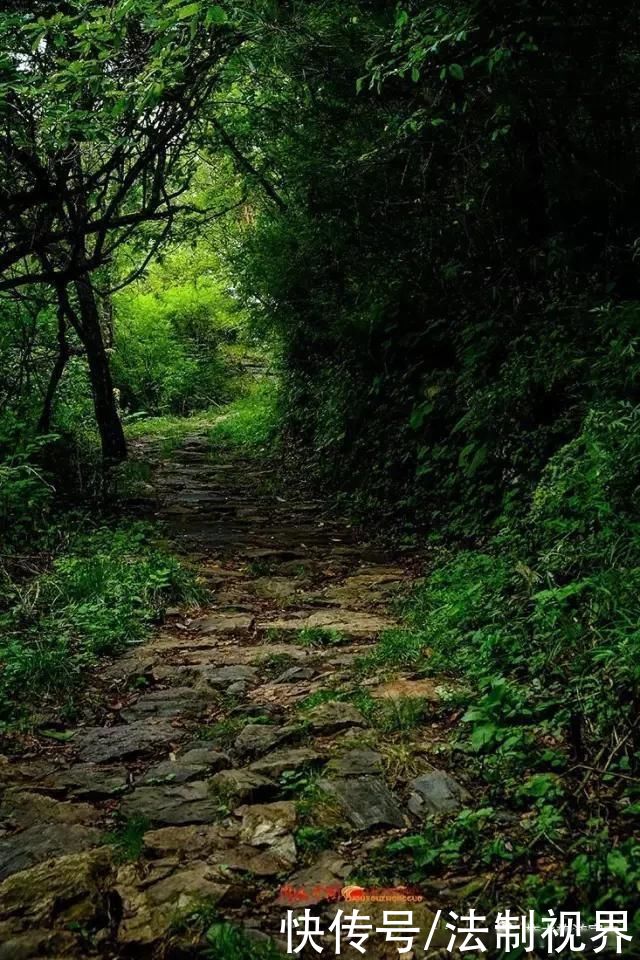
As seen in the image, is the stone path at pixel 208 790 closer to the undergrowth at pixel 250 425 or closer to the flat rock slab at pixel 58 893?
the flat rock slab at pixel 58 893

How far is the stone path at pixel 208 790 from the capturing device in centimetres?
249

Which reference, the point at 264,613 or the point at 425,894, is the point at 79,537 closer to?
the point at 264,613

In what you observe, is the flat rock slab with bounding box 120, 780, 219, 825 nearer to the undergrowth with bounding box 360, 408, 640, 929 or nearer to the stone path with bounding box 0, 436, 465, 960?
the stone path with bounding box 0, 436, 465, 960

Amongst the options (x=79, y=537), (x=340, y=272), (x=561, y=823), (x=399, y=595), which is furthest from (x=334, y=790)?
(x=340, y=272)

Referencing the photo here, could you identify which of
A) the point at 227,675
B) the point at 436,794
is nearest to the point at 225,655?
the point at 227,675

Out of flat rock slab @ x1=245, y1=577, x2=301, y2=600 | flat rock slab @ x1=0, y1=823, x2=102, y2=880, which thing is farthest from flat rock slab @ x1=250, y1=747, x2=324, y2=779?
flat rock slab @ x1=245, y1=577, x2=301, y2=600

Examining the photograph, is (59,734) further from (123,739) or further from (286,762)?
(286,762)

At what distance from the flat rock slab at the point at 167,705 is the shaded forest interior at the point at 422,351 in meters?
0.36

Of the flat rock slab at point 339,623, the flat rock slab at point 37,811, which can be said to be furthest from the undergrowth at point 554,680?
the flat rock slab at point 37,811

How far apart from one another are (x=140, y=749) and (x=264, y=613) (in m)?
2.41

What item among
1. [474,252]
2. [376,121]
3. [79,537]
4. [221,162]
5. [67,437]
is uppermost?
[221,162]

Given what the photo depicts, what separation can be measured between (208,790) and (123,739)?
87 centimetres

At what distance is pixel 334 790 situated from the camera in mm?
3088

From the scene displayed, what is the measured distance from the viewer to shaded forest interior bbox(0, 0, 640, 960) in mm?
3135
